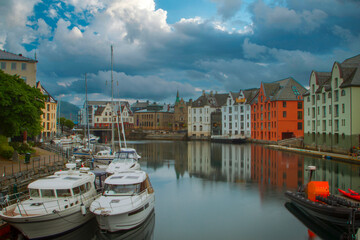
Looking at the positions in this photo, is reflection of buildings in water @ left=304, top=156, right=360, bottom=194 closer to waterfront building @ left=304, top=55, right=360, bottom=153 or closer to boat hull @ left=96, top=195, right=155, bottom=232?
waterfront building @ left=304, top=55, right=360, bottom=153

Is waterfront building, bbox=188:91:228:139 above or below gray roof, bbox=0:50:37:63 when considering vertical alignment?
below

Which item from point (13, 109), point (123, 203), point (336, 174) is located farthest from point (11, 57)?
point (336, 174)

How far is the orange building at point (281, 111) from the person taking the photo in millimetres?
79750

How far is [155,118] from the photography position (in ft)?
497

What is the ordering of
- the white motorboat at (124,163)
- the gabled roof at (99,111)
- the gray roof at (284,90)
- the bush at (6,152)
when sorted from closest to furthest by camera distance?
the bush at (6,152) → the white motorboat at (124,163) → the gray roof at (284,90) → the gabled roof at (99,111)

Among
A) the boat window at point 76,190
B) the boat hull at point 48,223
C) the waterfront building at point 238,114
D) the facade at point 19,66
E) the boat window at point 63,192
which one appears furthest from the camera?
the waterfront building at point 238,114

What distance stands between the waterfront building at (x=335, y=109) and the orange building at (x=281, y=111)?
1504 cm

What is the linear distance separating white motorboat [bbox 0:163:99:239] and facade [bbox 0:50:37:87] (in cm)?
3958

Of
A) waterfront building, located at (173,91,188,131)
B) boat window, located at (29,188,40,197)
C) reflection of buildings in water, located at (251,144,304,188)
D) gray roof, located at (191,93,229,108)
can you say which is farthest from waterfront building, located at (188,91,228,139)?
boat window, located at (29,188,40,197)

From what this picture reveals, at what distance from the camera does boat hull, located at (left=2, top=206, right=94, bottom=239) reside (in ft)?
50.1

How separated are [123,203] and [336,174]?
28175mm

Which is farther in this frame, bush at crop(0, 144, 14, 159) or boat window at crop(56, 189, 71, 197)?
bush at crop(0, 144, 14, 159)

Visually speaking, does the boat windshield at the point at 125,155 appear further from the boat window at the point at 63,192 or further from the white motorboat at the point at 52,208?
the boat window at the point at 63,192

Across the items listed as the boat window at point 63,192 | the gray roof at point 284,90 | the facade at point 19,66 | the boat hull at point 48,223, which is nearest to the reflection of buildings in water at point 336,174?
the boat hull at point 48,223
